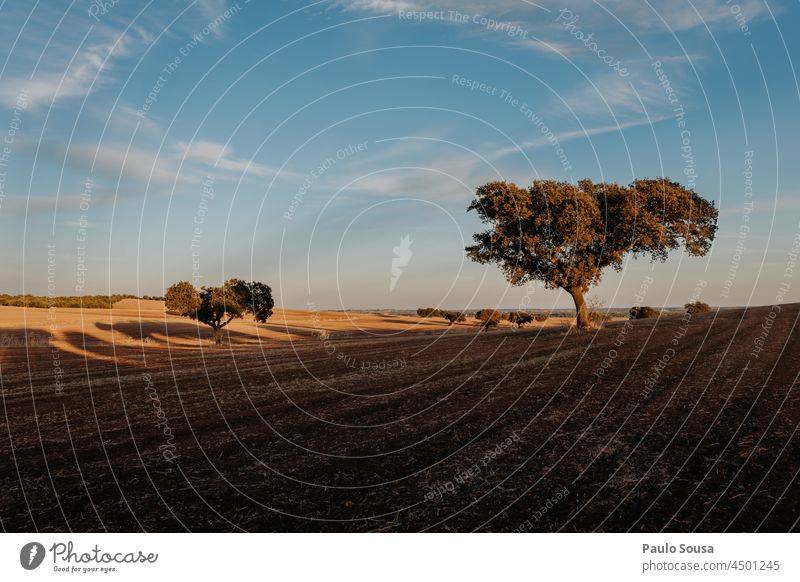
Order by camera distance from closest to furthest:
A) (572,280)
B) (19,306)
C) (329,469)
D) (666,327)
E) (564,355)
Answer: (329,469) → (564,355) → (666,327) → (572,280) → (19,306)

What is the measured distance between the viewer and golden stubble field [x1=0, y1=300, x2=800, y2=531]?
945 cm

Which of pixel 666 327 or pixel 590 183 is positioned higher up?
pixel 590 183

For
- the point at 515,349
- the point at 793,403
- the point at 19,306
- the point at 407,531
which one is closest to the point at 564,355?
the point at 515,349

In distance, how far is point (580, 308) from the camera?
176ft

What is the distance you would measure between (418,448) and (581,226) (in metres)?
41.8

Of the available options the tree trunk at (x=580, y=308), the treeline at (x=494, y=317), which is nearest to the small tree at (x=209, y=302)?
the tree trunk at (x=580, y=308)

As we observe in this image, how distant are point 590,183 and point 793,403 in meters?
40.3

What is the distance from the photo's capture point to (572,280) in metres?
52.7

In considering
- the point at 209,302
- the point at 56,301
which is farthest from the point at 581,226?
the point at 56,301

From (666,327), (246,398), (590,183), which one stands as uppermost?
(590,183)

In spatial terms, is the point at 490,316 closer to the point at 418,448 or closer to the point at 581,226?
the point at 581,226

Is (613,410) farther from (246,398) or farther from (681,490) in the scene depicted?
(246,398)

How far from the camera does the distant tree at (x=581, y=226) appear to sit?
50469 millimetres

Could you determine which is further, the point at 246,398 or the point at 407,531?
the point at 246,398
